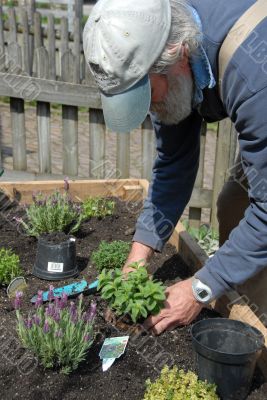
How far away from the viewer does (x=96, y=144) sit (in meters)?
5.18

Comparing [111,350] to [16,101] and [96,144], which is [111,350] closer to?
[96,144]

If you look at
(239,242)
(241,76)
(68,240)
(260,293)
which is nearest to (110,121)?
(241,76)

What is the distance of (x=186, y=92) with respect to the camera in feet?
7.11

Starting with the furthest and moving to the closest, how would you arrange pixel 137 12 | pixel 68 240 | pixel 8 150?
pixel 8 150, pixel 68 240, pixel 137 12

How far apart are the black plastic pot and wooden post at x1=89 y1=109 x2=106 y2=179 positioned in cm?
301

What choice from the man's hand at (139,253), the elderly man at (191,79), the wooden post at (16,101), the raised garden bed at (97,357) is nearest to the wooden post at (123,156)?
the wooden post at (16,101)

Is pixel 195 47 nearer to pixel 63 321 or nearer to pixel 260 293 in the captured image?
pixel 63 321

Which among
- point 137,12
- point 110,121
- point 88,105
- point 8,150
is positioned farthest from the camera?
point 8,150

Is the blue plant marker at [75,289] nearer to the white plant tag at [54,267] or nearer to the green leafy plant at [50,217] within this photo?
the white plant tag at [54,267]

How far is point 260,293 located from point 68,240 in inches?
43.4

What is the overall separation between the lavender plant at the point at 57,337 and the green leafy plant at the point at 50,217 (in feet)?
3.86

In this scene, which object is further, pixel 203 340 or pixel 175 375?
pixel 203 340

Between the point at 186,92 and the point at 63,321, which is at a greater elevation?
the point at 186,92

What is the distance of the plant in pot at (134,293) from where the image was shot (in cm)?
235
